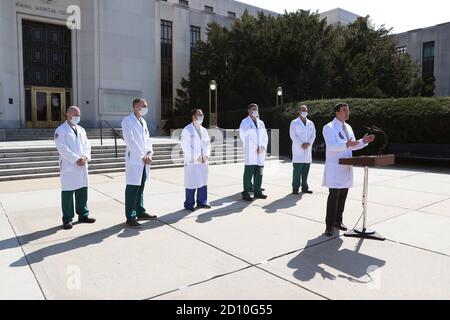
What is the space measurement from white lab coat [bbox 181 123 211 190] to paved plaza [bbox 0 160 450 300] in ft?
1.78

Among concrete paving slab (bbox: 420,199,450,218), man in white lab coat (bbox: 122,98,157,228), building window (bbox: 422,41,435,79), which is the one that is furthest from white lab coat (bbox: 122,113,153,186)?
building window (bbox: 422,41,435,79)

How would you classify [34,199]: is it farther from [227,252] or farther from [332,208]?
[332,208]

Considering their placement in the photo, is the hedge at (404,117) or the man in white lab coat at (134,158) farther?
the hedge at (404,117)

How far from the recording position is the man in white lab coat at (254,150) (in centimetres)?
788

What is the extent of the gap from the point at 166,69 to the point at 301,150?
92.1 ft

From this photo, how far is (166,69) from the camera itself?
1358 inches

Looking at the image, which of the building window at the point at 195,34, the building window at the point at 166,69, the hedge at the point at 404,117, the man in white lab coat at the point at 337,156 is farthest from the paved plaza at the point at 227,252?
the building window at the point at 195,34

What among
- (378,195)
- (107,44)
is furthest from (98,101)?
(378,195)

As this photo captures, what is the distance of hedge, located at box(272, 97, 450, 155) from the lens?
42.7ft

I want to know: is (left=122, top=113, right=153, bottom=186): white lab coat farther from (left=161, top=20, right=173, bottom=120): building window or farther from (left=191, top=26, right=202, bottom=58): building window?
(left=191, top=26, right=202, bottom=58): building window

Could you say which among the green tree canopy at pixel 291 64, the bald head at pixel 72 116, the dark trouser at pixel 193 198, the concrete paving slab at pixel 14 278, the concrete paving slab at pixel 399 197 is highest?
the green tree canopy at pixel 291 64

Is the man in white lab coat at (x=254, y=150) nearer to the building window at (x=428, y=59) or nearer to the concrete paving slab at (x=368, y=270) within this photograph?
the concrete paving slab at (x=368, y=270)
